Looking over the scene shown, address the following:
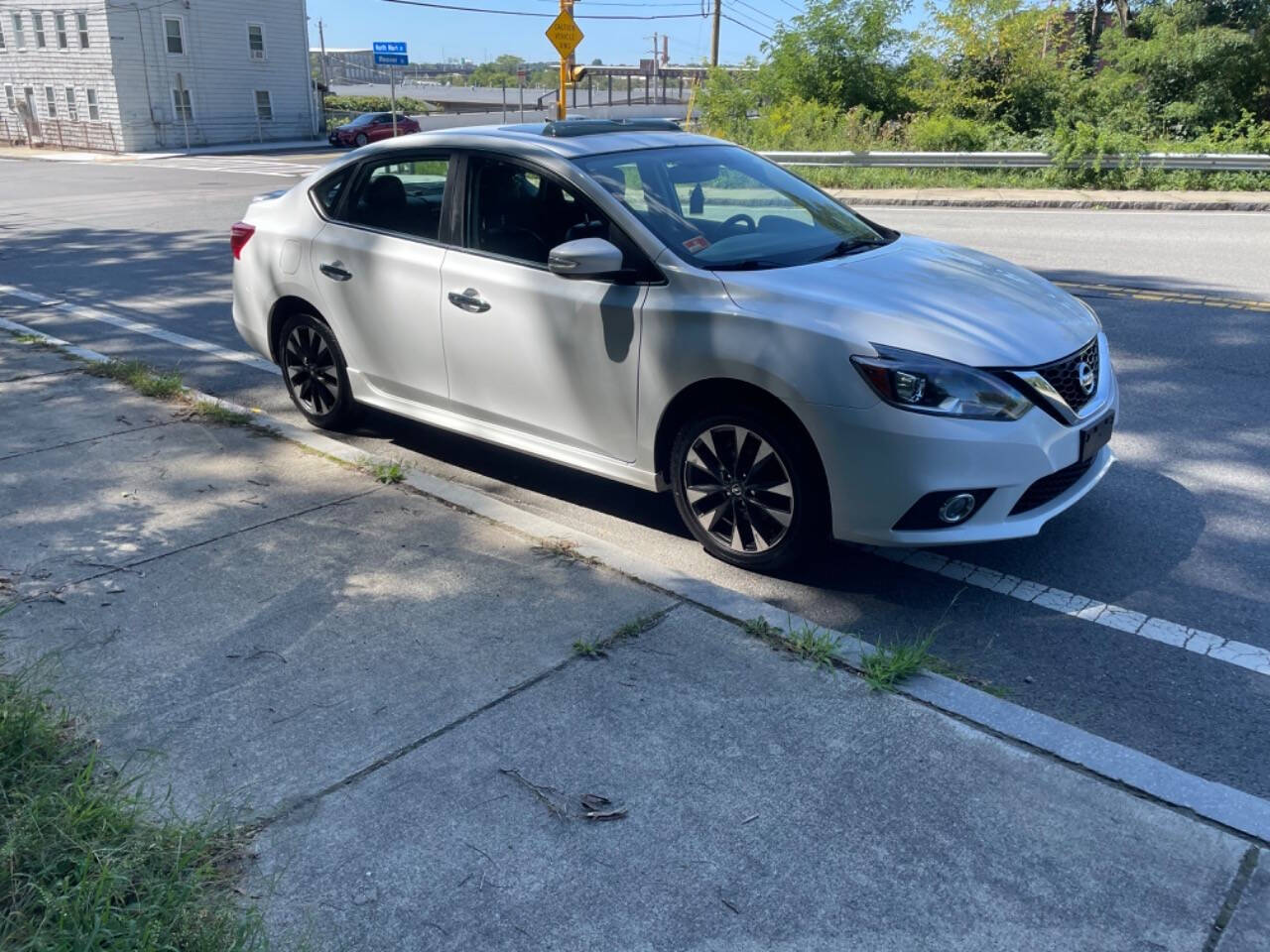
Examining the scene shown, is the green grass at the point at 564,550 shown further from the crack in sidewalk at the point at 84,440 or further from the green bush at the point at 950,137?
the green bush at the point at 950,137

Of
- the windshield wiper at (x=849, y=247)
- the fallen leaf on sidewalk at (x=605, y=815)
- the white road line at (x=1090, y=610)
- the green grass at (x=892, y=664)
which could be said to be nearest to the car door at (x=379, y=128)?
the windshield wiper at (x=849, y=247)

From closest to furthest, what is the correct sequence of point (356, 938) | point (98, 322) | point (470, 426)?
point (356, 938)
point (470, 426)
point (98, 322)

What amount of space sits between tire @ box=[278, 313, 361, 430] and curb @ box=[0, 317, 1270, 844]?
124cm

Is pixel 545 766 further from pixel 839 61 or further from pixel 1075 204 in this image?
pixel 839 61

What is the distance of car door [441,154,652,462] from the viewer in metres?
4.78

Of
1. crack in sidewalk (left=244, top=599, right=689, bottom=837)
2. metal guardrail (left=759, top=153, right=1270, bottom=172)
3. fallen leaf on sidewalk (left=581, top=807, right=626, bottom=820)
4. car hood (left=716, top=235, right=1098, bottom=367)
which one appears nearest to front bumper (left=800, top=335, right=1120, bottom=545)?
car hood (left=716, top=235, right=1098, bottom=367)

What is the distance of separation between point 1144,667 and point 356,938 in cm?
278

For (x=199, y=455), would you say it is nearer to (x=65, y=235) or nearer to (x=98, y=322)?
(x=98, y=322)

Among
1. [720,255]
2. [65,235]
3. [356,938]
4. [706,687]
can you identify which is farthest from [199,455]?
[65,235]

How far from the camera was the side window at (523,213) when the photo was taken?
4.99m

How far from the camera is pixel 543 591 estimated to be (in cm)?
448

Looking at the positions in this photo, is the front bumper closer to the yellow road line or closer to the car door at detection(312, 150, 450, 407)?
the car door at detection(312, 150, 450, 407)

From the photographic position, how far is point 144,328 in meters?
9.69

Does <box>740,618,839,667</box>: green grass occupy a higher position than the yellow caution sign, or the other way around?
the yellow caution sign
